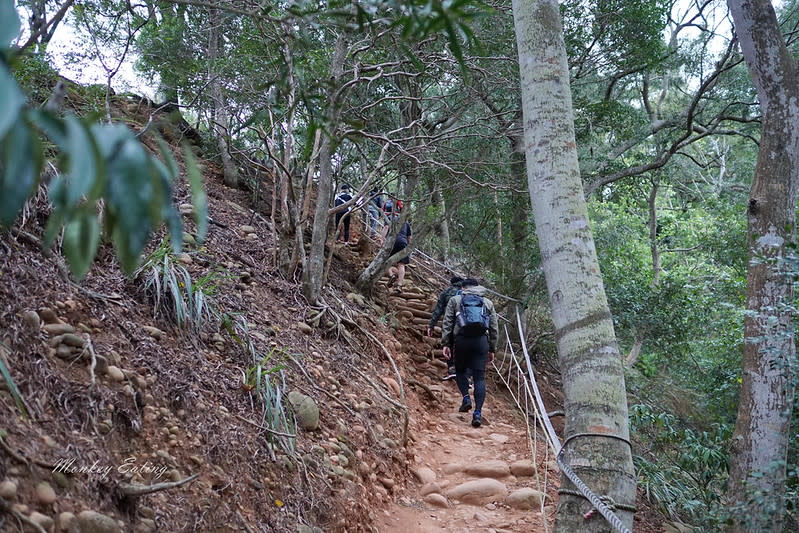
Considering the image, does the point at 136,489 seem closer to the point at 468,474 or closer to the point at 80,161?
the point at 80,161

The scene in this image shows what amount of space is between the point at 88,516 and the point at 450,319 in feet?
16.1

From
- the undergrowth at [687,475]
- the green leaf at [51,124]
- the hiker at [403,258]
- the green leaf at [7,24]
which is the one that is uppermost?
the hiker at [403,258]

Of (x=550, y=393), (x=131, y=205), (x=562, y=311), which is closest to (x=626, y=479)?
(x=562, y=311)

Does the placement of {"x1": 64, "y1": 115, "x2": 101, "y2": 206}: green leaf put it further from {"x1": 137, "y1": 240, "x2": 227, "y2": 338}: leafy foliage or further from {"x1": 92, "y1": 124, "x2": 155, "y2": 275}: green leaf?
{"x1": 137, "y1": 240, "x2": 227, "y2": 338}: leafy foliage

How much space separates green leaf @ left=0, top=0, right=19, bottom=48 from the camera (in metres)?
0.75

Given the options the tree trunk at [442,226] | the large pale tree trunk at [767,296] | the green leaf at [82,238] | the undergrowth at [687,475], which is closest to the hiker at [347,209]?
the tree trunk at [442,226]

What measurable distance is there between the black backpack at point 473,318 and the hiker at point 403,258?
186 cm

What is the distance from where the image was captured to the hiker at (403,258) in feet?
27.6

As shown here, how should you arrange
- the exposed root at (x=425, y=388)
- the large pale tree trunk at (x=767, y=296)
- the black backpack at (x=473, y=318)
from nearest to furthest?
the large pale tree trunk at (x=767, y=296) → the black backpack at (x=473, y=318) → the exposed root at (x=425, y=388)

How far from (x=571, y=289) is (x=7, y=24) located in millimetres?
2104

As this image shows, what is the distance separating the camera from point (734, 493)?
423 cm

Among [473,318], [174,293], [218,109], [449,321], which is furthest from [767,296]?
[218,109]

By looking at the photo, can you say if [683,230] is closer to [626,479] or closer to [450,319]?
[450,319]

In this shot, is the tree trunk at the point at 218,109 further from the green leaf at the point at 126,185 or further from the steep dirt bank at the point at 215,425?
the green leaf at the point at 126,185
